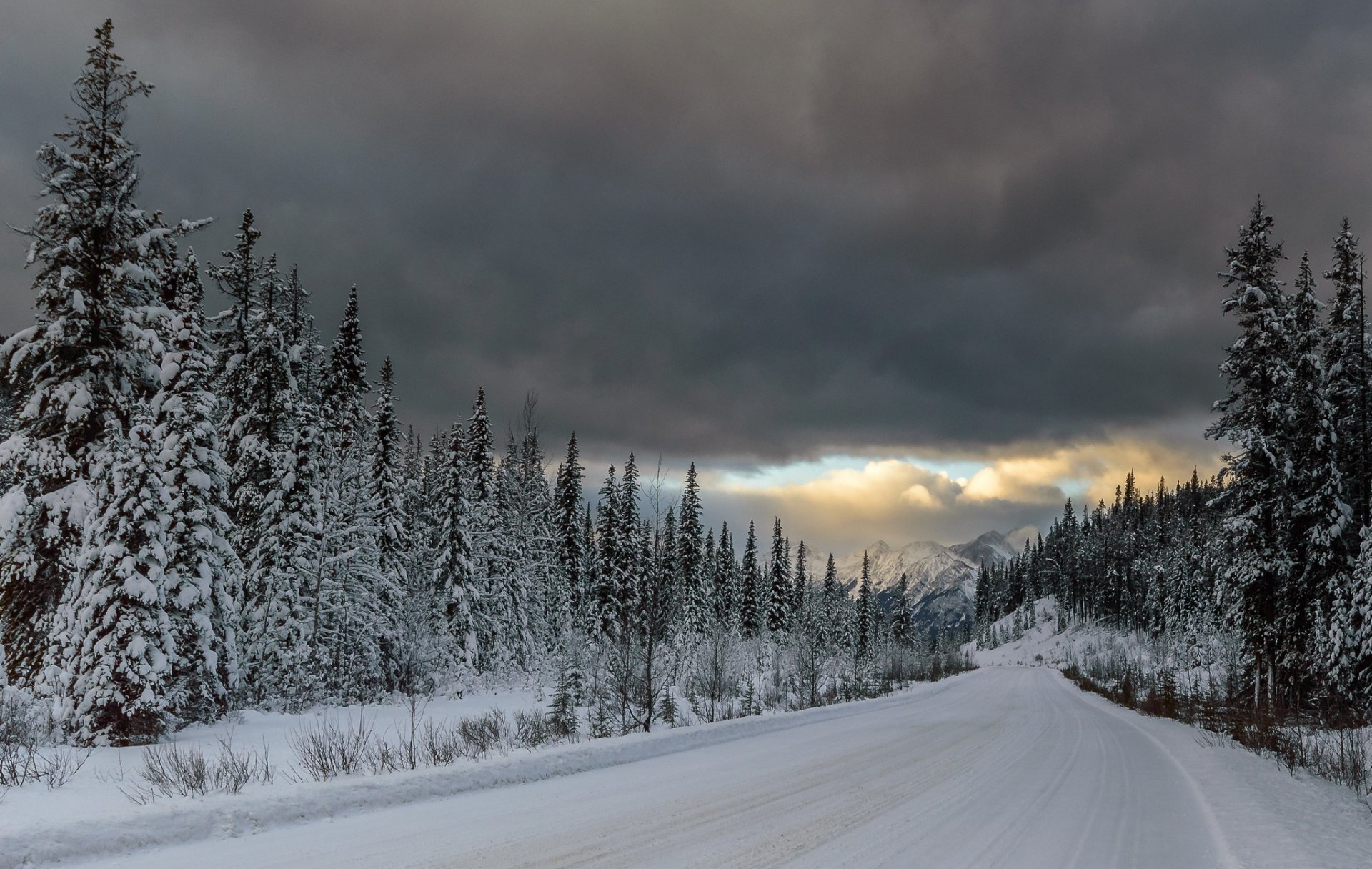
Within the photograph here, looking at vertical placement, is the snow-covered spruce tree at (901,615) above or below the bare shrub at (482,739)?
below

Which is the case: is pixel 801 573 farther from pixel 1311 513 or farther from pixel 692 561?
pixel 1311 513

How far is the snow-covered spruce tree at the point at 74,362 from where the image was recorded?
1730 cm

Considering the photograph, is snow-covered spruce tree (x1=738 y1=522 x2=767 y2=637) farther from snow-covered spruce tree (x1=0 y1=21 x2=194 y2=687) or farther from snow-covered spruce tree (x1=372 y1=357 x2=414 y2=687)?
snow-covered spruce tree (x1=0 y1=21 x2=194 y2=687)

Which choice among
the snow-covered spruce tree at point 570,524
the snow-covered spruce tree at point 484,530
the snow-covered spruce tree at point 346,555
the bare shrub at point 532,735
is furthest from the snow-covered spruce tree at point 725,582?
the bare shrub at point 532,735

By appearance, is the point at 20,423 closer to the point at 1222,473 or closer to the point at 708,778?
the point at 708,778

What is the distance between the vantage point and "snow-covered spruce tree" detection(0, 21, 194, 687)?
56.7 feet

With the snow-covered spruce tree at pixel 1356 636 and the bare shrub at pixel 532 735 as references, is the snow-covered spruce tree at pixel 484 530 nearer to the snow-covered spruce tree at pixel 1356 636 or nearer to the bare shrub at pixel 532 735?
the bare shrub at pixel 532 735

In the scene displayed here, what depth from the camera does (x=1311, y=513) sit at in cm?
2466

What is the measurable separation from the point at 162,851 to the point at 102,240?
18.7m

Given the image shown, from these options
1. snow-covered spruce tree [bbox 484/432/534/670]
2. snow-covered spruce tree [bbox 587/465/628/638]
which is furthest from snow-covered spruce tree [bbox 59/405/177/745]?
snow-covered spruce tree [bbox 587/465/628/638]

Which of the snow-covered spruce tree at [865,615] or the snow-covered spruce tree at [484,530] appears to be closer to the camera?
the snow-covered spruce tree at [484,530]

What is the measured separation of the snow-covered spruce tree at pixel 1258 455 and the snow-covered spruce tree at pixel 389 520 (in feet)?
109

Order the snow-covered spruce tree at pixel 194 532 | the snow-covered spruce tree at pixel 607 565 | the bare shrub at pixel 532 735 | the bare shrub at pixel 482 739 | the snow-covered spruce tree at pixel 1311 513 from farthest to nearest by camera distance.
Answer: the snow-covered spruce tree at pixel 607 565 → the snow-covered spruce tree at pixel 1311 513 → the snow-covered spruce tree at pixel 194 532 → the bare shrub at pixel 532 735 → the bare shrub at pixel 482 739

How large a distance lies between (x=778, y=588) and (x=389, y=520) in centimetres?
4082
